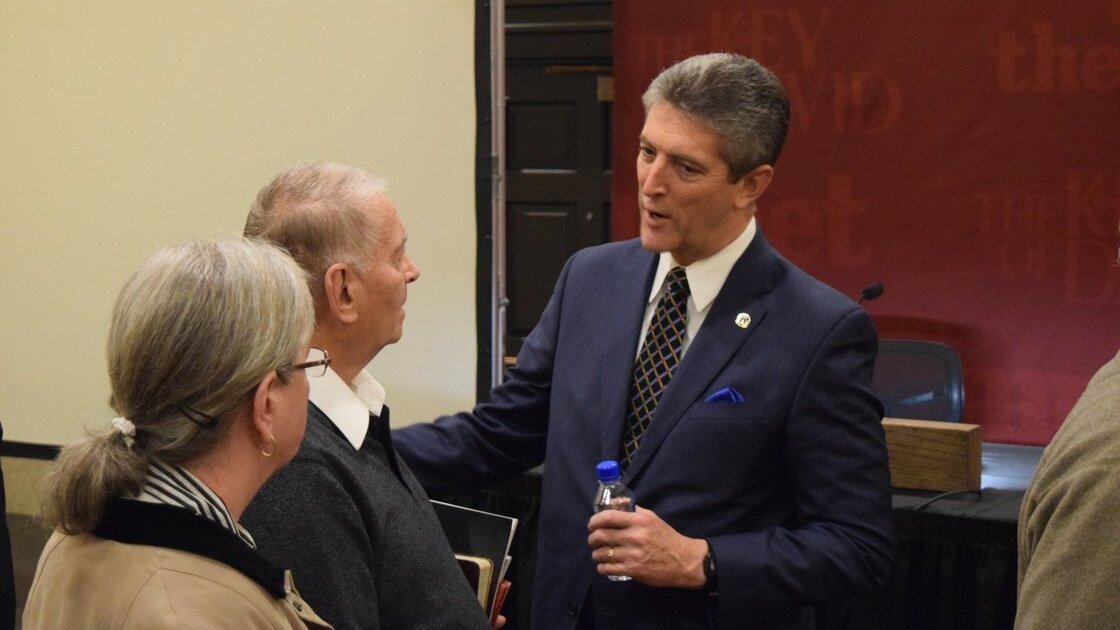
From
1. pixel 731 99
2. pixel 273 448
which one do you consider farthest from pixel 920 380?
pixel 273 448

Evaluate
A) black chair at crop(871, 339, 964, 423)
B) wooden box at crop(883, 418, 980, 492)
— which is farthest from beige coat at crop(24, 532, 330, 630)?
black chair at crop(871, 339, 964, 423)

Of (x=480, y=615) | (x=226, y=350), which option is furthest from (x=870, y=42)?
(x=226, y=350)

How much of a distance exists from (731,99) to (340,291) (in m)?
0.65

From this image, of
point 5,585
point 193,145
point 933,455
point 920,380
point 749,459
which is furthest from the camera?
point 193,145

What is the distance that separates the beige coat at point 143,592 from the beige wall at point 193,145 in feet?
8.44

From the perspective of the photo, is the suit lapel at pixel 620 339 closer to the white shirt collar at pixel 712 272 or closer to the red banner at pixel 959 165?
the white shirt collar at pixel 712 272

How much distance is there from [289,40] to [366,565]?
271cm

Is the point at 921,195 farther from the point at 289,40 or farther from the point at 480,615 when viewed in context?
the point at 480,615

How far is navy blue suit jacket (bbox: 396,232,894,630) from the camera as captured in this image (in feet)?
5.68

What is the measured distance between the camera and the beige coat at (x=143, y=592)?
1043 millimetres

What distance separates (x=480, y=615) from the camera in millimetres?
1522

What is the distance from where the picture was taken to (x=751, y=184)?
1.85 meters

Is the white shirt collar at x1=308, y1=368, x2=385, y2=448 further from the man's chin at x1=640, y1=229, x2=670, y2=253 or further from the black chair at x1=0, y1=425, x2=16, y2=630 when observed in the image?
the black chair at x1=0, y1=425, x2=16, y2=630

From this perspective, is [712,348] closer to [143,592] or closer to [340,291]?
[340,291]
